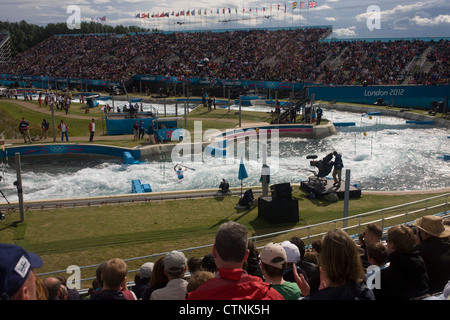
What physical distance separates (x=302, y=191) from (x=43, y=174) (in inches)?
562

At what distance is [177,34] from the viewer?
79438 millimetres

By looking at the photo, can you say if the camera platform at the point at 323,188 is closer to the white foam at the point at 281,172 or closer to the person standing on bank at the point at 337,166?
the person standing on bank at the point at 337,166

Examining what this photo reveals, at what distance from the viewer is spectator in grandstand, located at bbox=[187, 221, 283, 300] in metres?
2.88

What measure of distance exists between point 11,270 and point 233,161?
21971mm

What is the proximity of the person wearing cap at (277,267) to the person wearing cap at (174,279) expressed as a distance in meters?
0.94

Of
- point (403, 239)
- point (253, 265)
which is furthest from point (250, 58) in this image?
point (403, 239)

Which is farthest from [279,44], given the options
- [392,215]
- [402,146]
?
[392,215]

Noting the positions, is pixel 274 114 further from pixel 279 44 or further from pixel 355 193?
pixel 279 44

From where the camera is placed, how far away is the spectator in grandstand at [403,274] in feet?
14.6

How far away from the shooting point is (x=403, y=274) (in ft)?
14.9

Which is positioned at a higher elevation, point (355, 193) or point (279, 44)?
point (279, 44)

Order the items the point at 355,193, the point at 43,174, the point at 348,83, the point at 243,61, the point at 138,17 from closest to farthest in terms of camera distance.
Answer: the point at 355,193 → the point at 43,174 → the point at 348,83 → the point at 243,61 → the point at 138,17

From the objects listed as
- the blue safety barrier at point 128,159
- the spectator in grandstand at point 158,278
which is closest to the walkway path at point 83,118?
the blue safety barrier at point 128,159
